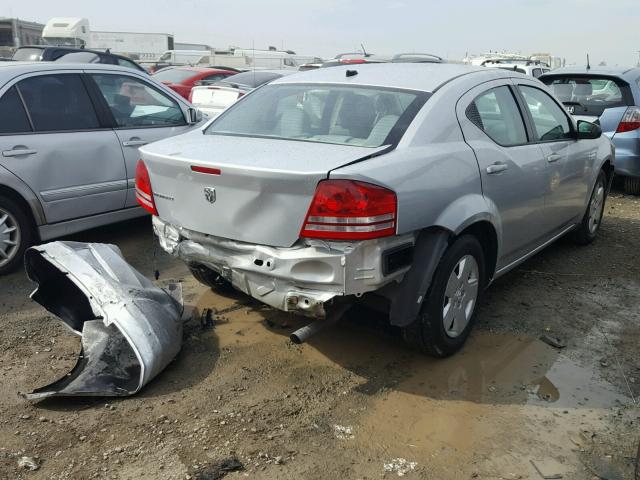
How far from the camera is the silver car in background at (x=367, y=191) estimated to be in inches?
113

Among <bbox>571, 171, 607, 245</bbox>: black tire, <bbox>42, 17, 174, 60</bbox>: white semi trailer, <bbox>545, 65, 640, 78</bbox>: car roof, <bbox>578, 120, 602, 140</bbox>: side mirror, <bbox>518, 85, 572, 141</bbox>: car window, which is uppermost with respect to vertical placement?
<bbox>42, 17, 174, 60</bbox>: white semi trailer

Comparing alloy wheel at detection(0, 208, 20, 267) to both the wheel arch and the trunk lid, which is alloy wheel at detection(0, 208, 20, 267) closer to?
the wheel arch

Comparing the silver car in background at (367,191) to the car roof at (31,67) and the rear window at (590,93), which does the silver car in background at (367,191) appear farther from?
the rear window at (590,93)

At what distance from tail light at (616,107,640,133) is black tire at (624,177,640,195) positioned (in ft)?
2.60

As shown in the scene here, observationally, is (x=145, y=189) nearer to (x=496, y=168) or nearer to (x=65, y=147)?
(x=65, y=147)

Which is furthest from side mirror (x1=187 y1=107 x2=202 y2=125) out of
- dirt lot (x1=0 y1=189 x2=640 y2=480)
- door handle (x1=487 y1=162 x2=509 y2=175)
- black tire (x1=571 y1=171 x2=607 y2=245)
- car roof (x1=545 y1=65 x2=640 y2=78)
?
car roof (x1=545 y1=65 x2=640 y2=78)

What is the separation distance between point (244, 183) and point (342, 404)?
4.04 ft

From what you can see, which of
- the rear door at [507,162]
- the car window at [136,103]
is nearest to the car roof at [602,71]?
the rear door at [507,162]

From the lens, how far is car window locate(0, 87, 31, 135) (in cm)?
466

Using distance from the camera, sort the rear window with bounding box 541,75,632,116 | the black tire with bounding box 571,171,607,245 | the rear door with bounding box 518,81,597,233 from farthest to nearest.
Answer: the rear window with bounding box 541,75,632,116 < the black tire with bounding box 571,171,607,245 < the rear door with bounding box 518,81,597,233

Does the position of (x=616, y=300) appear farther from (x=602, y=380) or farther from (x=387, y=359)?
(x=387, y=359)

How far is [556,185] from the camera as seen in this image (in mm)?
4539

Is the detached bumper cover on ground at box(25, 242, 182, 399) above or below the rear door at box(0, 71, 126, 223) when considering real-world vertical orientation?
below

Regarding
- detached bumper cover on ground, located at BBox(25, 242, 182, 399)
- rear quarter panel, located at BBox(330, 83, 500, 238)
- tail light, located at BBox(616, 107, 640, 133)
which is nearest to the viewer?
rear quarter panel, located at BBox(330, 83, 500, 238)
